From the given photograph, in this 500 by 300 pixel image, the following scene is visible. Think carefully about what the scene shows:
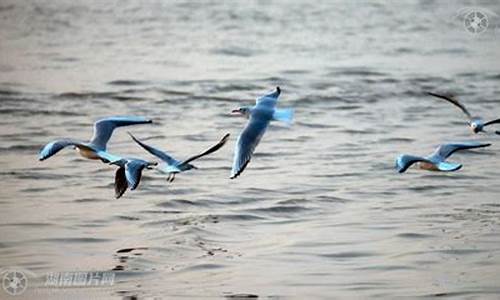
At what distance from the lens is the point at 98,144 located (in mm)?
10930

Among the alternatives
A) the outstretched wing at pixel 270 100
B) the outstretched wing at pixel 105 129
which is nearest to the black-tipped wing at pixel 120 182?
the outstretched wing at pixel 105 129

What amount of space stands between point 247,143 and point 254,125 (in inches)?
9.9

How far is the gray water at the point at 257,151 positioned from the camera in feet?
36.2

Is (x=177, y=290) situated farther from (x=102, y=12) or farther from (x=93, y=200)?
(x=102, y=12)

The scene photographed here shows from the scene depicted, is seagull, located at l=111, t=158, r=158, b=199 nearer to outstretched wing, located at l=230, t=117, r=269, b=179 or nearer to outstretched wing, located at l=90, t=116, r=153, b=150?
outstretched wing, located at l=90, t=116, r=153, b=150

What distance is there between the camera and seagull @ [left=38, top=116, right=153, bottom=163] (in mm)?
10508

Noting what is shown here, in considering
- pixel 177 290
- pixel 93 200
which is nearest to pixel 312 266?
pixel 177 290

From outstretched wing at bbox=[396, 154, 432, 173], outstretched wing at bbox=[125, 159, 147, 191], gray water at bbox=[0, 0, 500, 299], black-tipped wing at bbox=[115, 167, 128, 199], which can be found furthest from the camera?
gray water at bbox=[0, 0, 500, 299]

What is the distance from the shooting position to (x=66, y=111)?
729 inches

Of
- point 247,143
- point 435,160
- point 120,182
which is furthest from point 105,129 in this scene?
point 435,160

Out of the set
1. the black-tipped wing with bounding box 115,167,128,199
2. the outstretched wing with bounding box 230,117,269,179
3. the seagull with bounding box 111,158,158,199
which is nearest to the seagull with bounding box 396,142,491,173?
the outstretched wing with bounding box 230,117,269,179

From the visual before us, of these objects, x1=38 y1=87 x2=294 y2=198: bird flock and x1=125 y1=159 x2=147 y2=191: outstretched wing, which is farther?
x1=125 y1=159 x2=147 y2=191: outstretched wing

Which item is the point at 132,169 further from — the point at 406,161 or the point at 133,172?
the point at 406,161

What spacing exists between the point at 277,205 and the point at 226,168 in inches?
78.7
